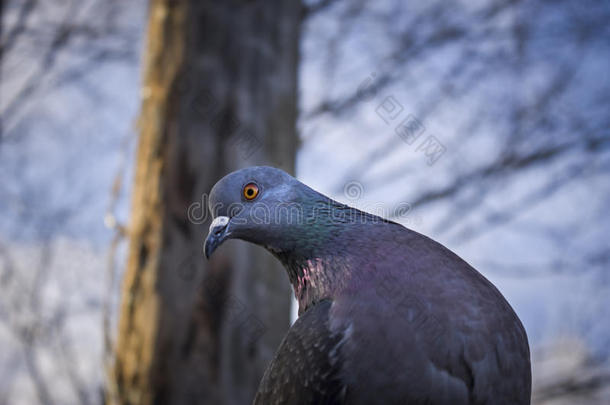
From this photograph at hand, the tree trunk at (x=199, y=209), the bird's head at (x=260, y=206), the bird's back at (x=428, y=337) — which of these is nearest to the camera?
the bird's back at (x=428, y=337)

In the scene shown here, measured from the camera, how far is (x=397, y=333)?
0.96 meters

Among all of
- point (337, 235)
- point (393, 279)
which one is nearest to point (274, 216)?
point (337, 235)

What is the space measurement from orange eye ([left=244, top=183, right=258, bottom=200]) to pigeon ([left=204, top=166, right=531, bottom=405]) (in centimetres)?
30

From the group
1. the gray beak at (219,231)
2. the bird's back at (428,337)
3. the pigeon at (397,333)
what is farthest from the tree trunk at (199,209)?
the bird's back at (428,337)

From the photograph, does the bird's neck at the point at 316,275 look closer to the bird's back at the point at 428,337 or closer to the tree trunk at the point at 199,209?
the bird's back at the point at 428,337

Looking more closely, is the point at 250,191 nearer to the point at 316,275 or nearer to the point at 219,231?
the point at 219,231

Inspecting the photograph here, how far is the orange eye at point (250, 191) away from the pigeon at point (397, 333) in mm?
297

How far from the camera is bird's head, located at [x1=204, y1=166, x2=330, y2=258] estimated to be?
1.36 metres

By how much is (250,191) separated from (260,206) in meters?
0.06

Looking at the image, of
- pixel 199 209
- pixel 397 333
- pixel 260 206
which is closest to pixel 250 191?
pixel 260 206

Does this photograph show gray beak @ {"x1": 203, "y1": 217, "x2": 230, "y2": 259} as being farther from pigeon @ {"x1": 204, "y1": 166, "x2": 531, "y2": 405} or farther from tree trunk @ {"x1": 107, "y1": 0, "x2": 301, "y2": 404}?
tree trunk @ {"x1": 107, "y1": 0, "x2": 301, "y2": 404}

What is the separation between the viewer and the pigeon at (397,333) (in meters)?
0.94

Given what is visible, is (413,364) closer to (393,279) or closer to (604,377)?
(393,279)

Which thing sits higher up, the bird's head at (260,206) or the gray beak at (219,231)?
the bird's head at (260,206)
